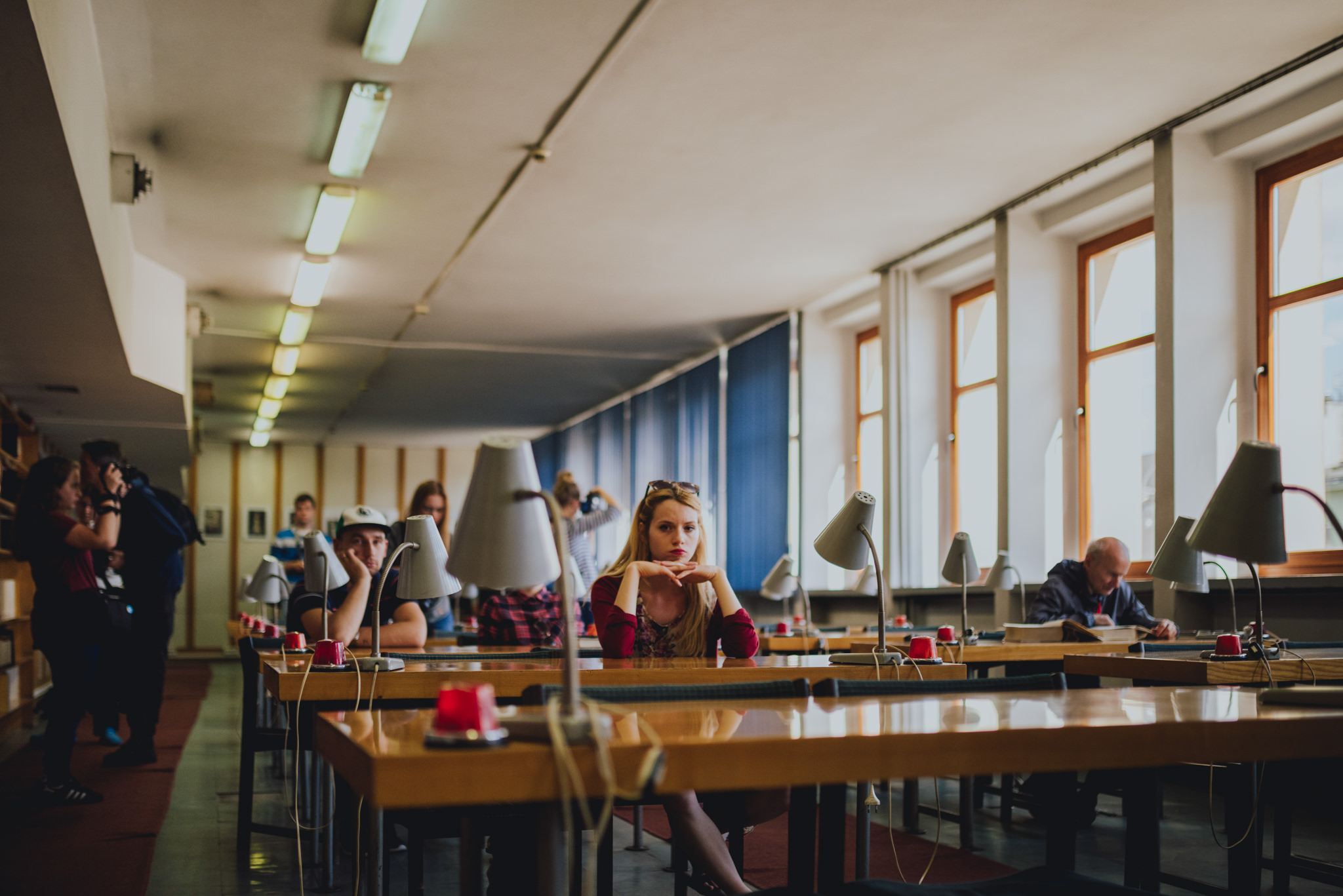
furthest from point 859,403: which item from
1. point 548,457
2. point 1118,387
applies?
point 548,457

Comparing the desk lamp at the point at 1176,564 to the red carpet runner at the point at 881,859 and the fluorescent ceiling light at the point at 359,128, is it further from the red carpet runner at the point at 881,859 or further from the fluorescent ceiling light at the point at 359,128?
the fluorescent ceiling light at the point at 359,128

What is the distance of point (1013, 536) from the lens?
6707mm

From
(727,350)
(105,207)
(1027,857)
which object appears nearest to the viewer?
(1027,857)

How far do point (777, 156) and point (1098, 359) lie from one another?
7.81 ft

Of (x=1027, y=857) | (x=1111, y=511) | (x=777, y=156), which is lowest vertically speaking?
(x=1027, y=857)

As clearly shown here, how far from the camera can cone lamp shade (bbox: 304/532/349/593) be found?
347cm

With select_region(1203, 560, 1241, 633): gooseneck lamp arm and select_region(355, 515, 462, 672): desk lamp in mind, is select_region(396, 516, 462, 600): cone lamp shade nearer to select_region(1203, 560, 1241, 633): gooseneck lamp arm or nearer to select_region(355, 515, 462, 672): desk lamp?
select_region(355, 515, 462, 672): desk lamp

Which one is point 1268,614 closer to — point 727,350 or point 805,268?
point 805,268

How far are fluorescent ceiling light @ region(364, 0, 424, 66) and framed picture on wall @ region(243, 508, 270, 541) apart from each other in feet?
42.3

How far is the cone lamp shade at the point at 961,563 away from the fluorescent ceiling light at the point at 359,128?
3.15 m

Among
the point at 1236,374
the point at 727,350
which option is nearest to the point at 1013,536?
the point at 1236,374

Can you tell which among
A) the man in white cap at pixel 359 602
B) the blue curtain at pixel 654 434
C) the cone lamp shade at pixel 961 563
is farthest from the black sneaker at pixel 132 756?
the blue curtain at pixel 654 434

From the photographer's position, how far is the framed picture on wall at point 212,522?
1617 cm

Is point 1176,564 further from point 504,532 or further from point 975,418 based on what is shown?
point 975,418
